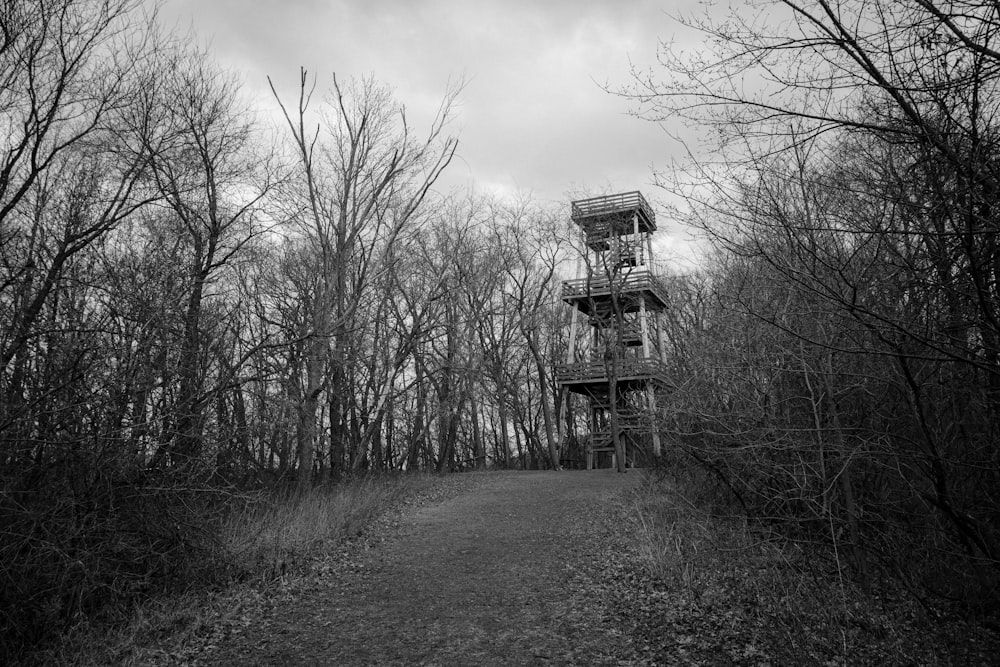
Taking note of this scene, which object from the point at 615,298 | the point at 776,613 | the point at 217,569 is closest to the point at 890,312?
the point at 776,613

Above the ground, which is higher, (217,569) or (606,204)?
(606,204)

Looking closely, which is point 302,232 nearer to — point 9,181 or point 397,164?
point 397,164

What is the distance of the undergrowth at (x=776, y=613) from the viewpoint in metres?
5.21

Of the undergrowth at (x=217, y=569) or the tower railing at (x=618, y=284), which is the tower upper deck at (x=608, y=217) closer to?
the tower railing at (x=618, y=284)

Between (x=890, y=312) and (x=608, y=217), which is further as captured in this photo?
(x=608, y=217)

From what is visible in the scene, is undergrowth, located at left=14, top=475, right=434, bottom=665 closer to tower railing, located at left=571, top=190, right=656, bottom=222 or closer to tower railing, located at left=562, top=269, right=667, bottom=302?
tower railing, located at left=562, top=269, right=667, bottom=302

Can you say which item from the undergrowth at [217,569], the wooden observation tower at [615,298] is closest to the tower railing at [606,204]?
the wooden observation tower at [615,298]

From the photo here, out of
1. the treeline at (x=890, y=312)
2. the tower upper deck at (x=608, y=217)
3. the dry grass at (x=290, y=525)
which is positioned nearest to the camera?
the treeline at (x=890, y=312)

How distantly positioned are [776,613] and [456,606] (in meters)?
3.15

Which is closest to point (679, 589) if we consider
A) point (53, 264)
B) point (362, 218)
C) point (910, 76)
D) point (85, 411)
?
point (910, 76)

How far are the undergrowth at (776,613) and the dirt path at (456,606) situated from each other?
63 cm

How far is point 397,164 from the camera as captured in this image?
46.1 feet

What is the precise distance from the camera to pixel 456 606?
6.69 m

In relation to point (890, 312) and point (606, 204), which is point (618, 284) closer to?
point (606, 204)
